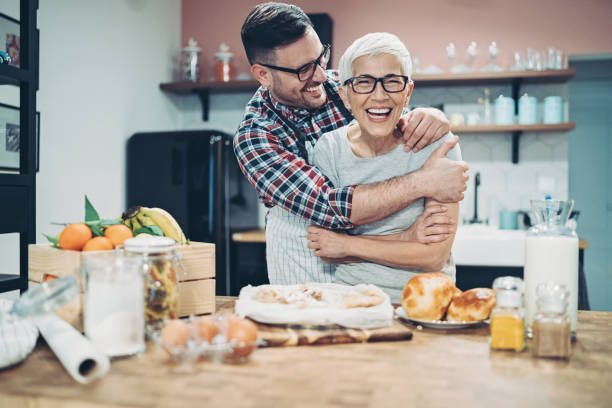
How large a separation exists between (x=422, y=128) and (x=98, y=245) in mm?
901

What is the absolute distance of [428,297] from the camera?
1.15 meters

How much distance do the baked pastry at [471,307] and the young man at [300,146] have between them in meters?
0.39

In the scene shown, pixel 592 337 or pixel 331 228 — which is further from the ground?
pixel 331 228

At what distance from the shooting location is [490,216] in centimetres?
392

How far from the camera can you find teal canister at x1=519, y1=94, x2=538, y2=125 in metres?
3.57

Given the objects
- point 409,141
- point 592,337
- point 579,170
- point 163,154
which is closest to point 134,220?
point 409,141

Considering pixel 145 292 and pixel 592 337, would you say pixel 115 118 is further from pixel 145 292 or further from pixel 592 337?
pixel 592 337

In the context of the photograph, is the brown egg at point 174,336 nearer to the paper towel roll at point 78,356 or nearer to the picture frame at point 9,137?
the paper towel roll at point 78,356

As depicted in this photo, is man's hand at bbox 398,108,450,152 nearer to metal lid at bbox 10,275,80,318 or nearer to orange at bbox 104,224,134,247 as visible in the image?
orange at bbox 104,224,134,247

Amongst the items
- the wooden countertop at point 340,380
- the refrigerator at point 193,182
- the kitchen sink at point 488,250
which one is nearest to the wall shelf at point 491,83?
the refrigerator at point 193,182

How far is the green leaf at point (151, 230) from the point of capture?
125 centimetres

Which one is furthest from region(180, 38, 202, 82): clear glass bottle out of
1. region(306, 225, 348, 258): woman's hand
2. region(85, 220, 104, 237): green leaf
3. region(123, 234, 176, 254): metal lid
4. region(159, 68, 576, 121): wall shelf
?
region(123, 234, 176, 254): metal lid

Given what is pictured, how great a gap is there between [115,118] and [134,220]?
2.47 meters

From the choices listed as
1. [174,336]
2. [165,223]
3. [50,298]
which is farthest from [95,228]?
[174,336]
